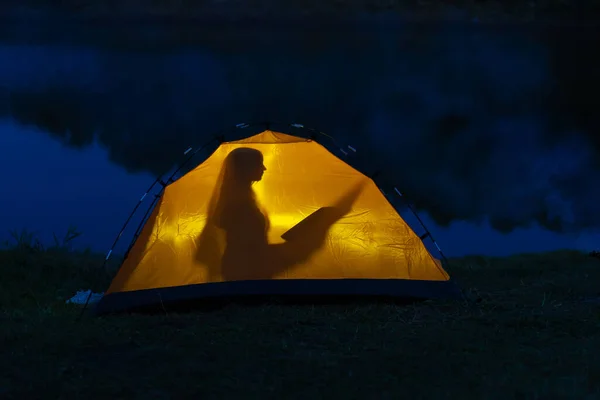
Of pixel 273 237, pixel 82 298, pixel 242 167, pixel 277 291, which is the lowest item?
pixel 82 298

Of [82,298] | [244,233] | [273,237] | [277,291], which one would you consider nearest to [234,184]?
[244,233]

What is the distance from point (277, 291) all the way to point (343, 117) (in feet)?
109

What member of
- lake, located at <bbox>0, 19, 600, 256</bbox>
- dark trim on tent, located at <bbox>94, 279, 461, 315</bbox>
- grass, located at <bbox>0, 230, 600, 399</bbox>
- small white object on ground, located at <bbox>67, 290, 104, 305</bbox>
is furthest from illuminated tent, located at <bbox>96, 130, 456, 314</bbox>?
lake, located at <bbox>0, 19, 600, 256</bbox>

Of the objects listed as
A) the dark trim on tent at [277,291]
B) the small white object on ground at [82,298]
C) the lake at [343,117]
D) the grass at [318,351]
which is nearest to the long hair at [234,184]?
the dark trim on tent at [277,291]

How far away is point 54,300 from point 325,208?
2.73m

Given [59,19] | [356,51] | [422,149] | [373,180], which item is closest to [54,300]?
[373,180]

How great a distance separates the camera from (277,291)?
22.0ft

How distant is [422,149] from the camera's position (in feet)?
110

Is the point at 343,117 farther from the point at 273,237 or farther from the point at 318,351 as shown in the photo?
the point at 318,351

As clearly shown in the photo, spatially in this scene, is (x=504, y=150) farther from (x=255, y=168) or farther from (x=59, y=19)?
(x=59, y=19)

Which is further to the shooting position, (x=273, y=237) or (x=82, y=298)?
(x=82, y=298)

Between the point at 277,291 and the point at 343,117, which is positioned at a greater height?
the point at 343,117

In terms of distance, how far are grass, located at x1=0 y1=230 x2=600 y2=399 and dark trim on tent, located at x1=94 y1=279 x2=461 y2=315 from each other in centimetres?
15

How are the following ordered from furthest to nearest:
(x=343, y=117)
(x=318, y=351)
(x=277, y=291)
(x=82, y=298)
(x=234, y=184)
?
(x=343, y=117) < (x=82, y=298) < (x=234, y=184) < (x=277, y=291) < (x=318, y=351)
